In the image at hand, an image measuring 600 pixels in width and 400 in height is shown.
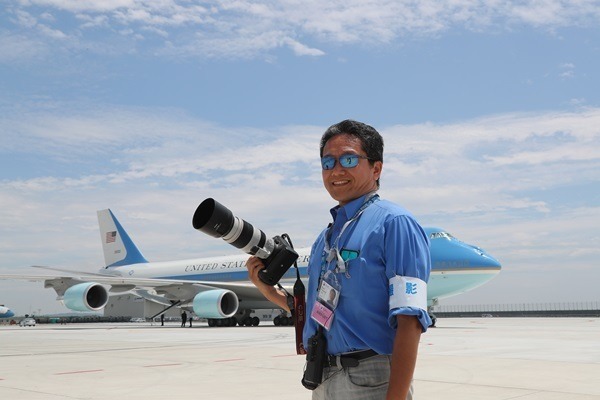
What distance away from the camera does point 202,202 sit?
7.99 feet

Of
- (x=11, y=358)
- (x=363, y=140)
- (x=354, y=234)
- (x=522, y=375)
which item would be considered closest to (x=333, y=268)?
(x=354, y=234)

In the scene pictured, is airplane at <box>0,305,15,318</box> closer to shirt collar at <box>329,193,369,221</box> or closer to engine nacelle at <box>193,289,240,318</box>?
engine nacelle at <box>193,289,240,318</box>

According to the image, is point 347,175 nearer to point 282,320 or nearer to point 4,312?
point 282,320

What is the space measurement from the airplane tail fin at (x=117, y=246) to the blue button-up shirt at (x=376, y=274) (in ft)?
111

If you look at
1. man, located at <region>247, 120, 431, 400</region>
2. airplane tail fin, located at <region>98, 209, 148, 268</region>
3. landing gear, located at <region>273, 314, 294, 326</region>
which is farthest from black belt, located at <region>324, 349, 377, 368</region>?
airplane tail fin, located at <region>98, 209, 148, 268</region>

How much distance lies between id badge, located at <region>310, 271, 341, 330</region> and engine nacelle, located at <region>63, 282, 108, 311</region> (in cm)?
2218

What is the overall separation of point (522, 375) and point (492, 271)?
14.5 m

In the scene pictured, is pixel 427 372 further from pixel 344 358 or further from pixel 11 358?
pixel 11 358

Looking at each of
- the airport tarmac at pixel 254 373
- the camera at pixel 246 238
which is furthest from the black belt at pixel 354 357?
the airport tarmac at pixel 254 373

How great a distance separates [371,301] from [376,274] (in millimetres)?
91

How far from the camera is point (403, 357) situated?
6.73 feet

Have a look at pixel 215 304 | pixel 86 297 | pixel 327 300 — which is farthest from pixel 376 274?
pixel 86 297

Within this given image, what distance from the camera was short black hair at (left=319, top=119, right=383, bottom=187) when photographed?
8.02ft

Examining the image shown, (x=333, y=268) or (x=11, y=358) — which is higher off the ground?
(x=333, y=268)
